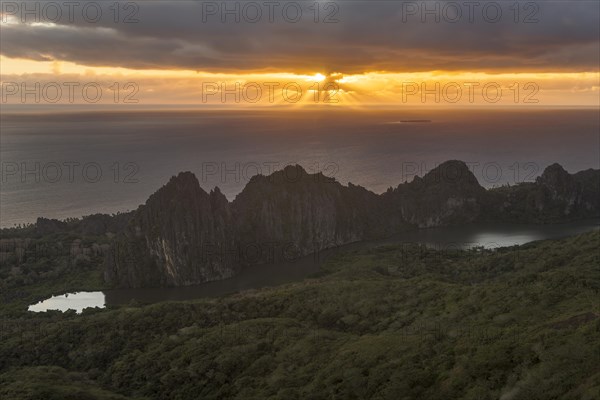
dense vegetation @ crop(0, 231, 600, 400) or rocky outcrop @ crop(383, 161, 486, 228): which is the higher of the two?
rocky outcrop @ crop(383, 161, 486, 228)

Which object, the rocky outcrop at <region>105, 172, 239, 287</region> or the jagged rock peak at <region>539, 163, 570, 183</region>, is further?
the jagged rock peak at <region>539, 163, 570, 183</region>

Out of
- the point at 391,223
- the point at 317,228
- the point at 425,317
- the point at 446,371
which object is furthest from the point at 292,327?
the point at 391,223

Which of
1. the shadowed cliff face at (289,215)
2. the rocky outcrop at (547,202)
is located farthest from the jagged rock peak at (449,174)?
the rocky outcrop at (547,202)

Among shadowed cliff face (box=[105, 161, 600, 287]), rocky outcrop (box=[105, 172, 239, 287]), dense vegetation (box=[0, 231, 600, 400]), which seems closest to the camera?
dense vegetation (box=[0, 231, 600, 400])

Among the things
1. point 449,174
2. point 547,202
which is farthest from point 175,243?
point 547,202

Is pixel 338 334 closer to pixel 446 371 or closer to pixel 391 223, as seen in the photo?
pixel 446 371

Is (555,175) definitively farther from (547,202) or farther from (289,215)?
(289,215)

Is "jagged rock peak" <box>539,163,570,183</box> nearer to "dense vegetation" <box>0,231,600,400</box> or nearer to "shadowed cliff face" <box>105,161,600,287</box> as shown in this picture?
"shadowed cliff face" <box>105,161,600,287</box>

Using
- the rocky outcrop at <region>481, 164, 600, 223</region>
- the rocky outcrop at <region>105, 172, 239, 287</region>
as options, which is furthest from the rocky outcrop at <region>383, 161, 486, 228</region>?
the rocky outcrop at <region>105, 172, 239, 287</region>
